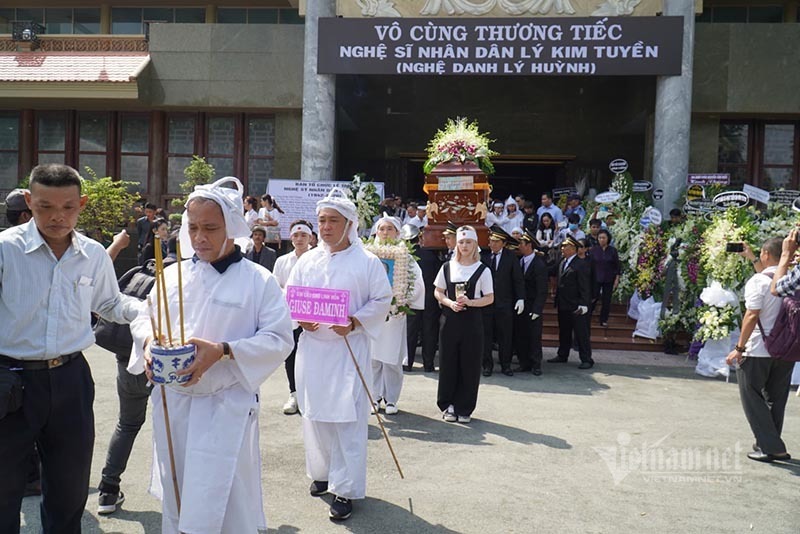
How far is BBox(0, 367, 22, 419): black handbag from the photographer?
2961mm

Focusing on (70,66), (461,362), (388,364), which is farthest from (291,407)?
(70,66)

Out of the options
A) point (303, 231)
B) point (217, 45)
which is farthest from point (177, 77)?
point (303, 231)

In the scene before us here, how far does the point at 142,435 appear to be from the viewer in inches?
238

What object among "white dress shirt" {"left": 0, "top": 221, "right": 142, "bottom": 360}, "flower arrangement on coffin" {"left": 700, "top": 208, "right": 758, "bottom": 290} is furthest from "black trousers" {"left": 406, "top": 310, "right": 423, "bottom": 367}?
"white dress shirt" {"left": 0, "top": 221, "right": 142, "bottom": 360}

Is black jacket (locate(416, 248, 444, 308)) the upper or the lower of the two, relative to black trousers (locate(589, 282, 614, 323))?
upper

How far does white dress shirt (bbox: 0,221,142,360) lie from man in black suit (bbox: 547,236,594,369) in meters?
8.20

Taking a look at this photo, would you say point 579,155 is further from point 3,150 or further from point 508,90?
point 3,150

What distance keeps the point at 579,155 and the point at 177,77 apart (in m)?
12.4

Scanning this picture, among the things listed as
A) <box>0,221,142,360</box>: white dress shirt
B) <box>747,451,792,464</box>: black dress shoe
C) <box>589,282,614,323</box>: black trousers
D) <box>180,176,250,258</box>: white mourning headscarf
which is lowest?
<box>747,451,792,464</box>: black dress shoe

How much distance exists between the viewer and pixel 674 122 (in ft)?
49.4

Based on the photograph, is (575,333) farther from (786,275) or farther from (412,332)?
(786,275)

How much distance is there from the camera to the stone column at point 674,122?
14.8 metres

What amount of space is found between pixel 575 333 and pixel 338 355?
650 centimetres

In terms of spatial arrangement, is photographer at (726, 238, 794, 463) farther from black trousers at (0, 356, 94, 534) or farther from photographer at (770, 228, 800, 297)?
black trousers at (0, 356, 94, 534)
